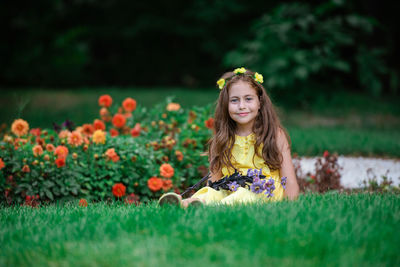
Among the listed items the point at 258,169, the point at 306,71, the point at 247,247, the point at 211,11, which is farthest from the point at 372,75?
the point at 247,247

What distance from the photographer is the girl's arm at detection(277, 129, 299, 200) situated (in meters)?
3.54

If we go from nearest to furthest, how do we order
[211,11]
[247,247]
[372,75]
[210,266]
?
[210,266] < [247,247] < [372,75] < [211,11]

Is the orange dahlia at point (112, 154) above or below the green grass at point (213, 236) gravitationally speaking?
above

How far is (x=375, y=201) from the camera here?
313 cm

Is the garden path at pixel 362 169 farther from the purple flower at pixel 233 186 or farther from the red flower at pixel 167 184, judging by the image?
the purple flower at pixel 233 186

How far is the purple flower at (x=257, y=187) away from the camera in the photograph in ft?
11.0

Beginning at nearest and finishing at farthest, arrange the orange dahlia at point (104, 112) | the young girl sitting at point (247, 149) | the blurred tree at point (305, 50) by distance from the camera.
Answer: the young girl sitting at point (247, 149), the orange dahlia at point (104, 112), the blurred tree at point (305, 50)

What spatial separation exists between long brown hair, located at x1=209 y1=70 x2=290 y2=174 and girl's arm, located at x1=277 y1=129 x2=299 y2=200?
0.05 m

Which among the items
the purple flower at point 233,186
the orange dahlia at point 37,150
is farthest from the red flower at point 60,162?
the purple flower at point 233,186

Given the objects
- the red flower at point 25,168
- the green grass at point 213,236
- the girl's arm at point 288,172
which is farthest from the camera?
the red flower at point 25,168

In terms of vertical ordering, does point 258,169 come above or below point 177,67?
below

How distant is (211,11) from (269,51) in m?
6.25

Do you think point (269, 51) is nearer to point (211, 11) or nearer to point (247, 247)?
point (211, 11)

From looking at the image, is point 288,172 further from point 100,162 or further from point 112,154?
point 100,162
